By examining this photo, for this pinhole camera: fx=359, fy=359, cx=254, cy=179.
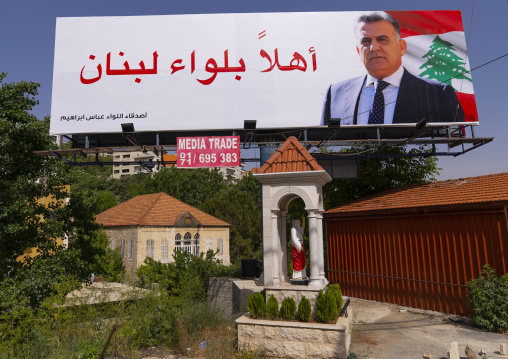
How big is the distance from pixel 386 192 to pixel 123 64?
14333 mm

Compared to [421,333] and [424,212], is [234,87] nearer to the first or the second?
[424,212]

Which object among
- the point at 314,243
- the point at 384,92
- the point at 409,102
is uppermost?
the point at 384,92

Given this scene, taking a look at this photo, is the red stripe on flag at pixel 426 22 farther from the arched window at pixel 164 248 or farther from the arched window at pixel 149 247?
the arched window at pixel 149 247

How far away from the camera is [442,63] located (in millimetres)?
18250

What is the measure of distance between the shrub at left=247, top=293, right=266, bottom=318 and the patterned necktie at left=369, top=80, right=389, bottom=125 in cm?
1162

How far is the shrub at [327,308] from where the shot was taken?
8023 mm

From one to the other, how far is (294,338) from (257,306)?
114 centimetres

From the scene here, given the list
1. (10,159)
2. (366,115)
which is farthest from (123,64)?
(366,115)

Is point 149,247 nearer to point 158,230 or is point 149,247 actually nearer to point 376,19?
point 158,230

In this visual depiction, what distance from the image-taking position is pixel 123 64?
17.6 meters

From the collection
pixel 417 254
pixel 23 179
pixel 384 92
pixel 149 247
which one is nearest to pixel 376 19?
pixel 384 92

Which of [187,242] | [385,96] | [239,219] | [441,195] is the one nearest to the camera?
[441,195]

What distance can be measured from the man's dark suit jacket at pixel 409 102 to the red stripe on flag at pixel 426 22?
2.92m

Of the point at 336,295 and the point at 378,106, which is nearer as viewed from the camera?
the point at 336,295
